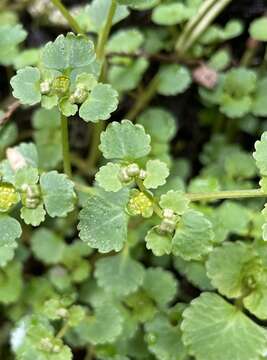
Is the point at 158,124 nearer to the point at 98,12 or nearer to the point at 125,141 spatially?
the point at 98,12

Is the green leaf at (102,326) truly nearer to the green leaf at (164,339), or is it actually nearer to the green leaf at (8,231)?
the green leaf at (164,339)

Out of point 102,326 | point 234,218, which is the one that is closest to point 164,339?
point 102,326

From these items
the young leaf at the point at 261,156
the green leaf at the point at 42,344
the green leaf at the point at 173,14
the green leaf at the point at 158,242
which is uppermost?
the young leaf at the point at 261,156

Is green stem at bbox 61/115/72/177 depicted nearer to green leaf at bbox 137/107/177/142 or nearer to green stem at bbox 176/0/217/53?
green leaf at bbox 137/107/177/142

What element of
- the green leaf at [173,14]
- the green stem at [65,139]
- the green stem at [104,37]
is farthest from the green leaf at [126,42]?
the green stem at [65,139]

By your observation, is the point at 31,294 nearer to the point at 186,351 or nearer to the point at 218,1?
the point at 186,351

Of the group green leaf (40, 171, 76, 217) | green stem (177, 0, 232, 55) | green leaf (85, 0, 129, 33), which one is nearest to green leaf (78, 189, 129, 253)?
green leaf (40, 171, 76, 217)
